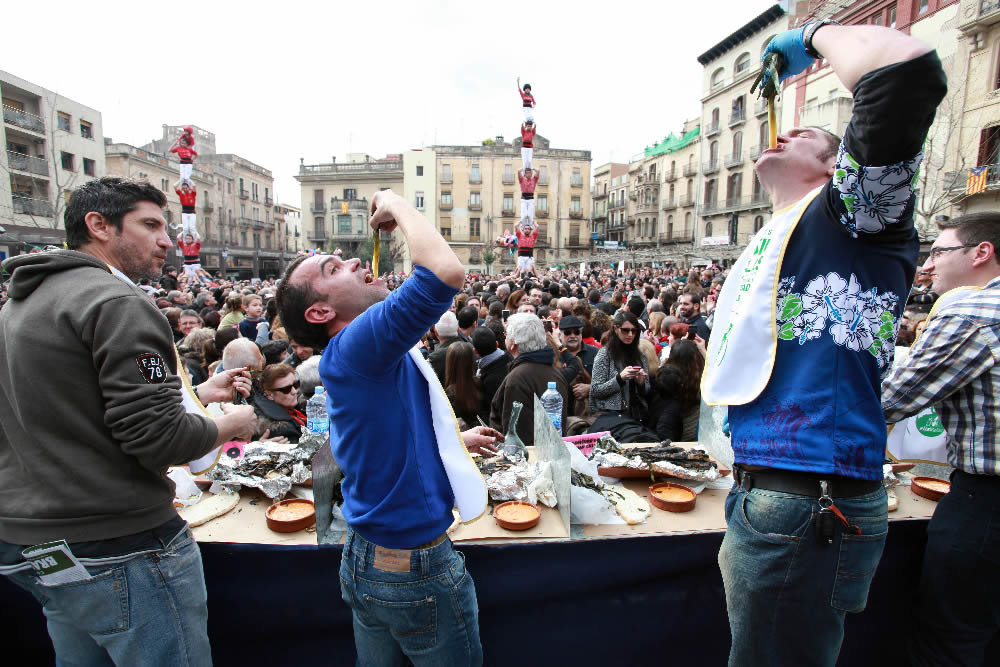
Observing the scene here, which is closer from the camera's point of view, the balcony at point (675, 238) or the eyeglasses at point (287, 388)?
the eyeglasses at point (287, 388)

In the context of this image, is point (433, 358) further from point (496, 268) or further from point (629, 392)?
point (496, 268)

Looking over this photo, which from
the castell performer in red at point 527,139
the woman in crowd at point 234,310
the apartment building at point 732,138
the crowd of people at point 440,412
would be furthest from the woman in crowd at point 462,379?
the apartment building at point 732,138

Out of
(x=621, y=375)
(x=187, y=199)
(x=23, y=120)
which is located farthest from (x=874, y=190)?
(x=23, y=120)

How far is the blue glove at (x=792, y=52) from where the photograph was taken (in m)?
1.40

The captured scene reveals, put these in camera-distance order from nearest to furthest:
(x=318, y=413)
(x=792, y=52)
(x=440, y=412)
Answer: (x=792, y=52) < (x=440, y=412) < (x=318, y=413)

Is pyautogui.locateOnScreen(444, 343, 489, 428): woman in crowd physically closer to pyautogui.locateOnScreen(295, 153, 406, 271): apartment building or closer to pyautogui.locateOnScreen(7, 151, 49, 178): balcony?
pyautogui.locateOnScreen(7, 151, 49, 178): balcony

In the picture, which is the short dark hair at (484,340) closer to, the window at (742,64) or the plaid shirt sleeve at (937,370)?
the plaid shirt sleeve at (937,370)

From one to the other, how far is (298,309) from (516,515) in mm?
1295

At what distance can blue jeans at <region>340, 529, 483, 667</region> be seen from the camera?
1447 mm

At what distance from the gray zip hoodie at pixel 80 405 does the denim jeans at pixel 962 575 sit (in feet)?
8.55

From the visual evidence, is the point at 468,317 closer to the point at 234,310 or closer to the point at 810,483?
the point at 234,310

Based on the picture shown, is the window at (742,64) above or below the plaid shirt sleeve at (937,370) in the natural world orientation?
above

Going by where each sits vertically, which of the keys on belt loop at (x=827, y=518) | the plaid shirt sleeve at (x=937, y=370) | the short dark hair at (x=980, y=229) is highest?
the short dark hair at (x=980, y=229)

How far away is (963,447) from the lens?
→ 1.76 metres
